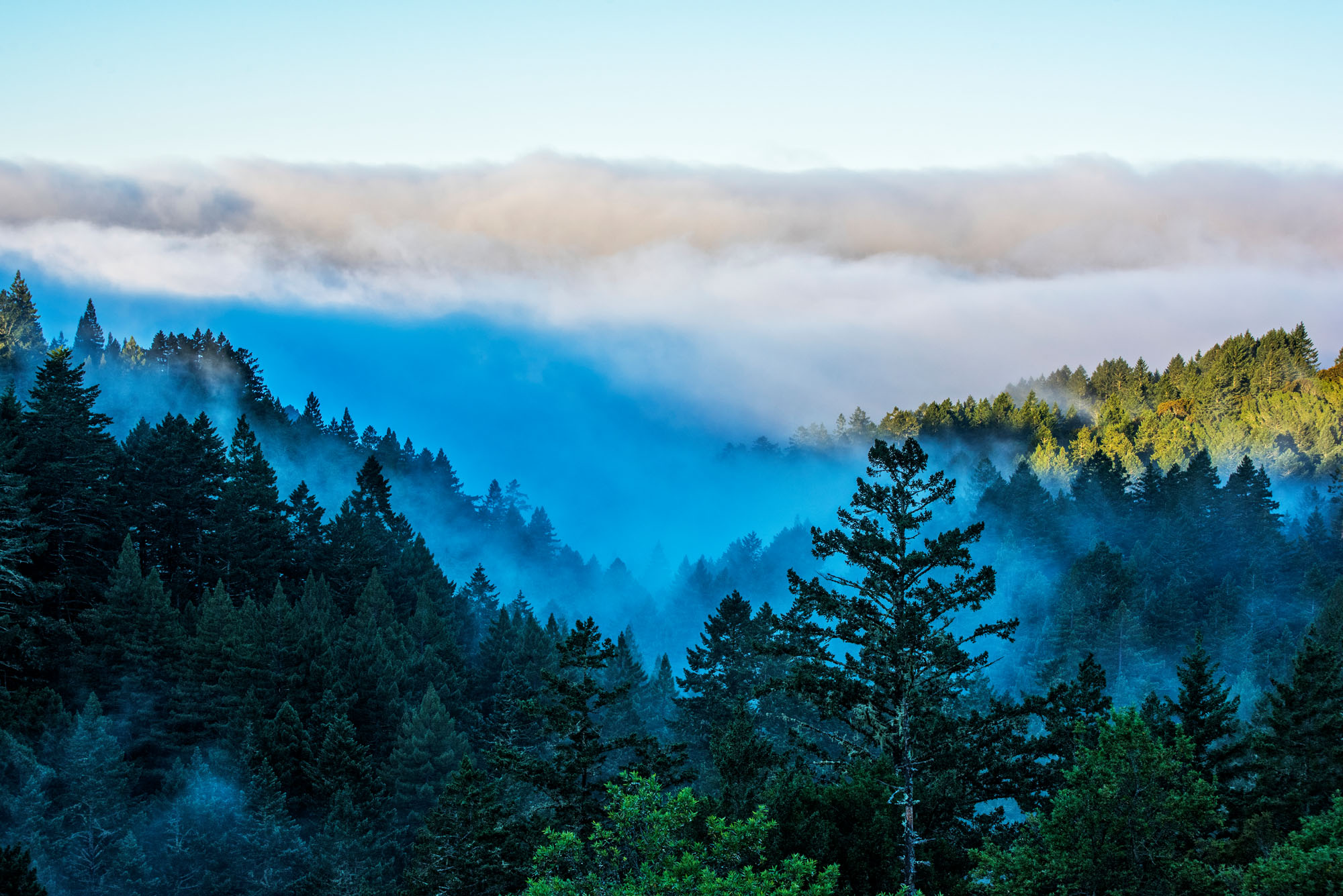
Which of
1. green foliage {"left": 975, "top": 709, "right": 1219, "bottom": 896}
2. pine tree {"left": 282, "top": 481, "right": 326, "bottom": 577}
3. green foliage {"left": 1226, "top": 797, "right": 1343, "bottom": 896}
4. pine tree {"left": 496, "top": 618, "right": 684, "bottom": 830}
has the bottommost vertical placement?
green foliage {"left": 1226, "top": 797, "right": 1343, "bottom": 896}

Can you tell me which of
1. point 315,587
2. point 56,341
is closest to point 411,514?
point 56,341

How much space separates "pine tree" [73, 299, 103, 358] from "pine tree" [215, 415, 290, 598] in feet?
387

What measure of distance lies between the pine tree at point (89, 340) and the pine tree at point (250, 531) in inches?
4641

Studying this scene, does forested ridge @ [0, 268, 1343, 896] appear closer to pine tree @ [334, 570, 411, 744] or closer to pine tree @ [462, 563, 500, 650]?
pine tree @ [334, 570, 411, 744]

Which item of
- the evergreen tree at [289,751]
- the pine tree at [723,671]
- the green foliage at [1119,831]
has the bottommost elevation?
the green foliage at [1119,831]

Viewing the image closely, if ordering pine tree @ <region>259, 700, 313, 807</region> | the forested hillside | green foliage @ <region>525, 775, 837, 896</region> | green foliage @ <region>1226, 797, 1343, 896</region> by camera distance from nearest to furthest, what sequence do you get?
green foliage @ <region>1226, 797, 1343, 896</region> < green foliage @ <region>525, 775, 837, 896</region> < pine tree @ <region>259, 700, 313, 807</region> < the forested hillside

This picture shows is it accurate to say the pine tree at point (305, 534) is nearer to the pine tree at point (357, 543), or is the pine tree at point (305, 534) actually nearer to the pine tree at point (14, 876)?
the pine tree at point (357, 543)

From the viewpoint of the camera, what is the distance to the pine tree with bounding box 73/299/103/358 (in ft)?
570

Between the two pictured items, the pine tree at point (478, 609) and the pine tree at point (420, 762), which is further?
the pine tree at point (478, 609)

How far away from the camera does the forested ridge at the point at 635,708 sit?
81.2 ft

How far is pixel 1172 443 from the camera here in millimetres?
144625

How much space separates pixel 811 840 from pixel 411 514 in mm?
162008

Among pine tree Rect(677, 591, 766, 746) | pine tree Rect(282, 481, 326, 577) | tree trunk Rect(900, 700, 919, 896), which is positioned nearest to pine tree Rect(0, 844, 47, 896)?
tree trunk Rect(900, 700, 919, 896)

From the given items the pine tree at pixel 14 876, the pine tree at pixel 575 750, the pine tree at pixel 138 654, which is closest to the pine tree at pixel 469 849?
the pine tree at pixel 575 750
